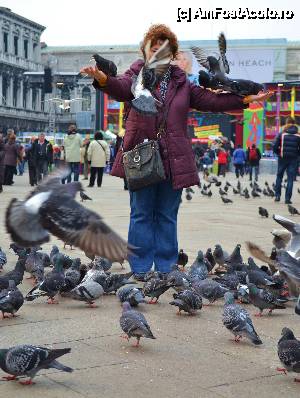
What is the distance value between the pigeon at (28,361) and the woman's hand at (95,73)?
2.43 m

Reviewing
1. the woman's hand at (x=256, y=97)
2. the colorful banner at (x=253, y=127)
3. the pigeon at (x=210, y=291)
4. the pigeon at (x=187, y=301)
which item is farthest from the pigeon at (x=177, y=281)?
the colorful banner at (x=253, y=127)

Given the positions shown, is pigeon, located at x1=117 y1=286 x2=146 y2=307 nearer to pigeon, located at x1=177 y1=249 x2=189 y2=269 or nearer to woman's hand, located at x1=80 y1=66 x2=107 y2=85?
woman's hand, located at x1=80 y1=66 x2=107 y2=85

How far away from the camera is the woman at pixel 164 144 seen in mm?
6266

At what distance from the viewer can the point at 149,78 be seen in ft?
19.3

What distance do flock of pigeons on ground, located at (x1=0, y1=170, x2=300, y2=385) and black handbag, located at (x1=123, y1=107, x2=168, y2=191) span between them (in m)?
0.73

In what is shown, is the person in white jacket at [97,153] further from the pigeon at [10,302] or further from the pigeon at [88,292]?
the pigeon at [10,302]

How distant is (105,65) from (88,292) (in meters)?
1.69

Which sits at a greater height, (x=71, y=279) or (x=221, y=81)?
(x=221, y=81)

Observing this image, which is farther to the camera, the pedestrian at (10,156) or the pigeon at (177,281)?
the pedestrian at (10,156)

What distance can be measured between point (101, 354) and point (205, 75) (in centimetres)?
268

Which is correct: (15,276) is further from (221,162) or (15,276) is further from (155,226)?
(221,162)

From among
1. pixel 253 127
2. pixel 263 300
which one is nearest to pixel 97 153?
pixel 263 300

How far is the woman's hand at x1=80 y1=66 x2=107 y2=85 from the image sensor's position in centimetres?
563

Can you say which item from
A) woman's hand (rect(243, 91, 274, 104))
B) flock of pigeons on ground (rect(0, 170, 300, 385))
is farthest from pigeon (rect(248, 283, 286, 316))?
woman's hand (rect(243, 91, 274, 104))
